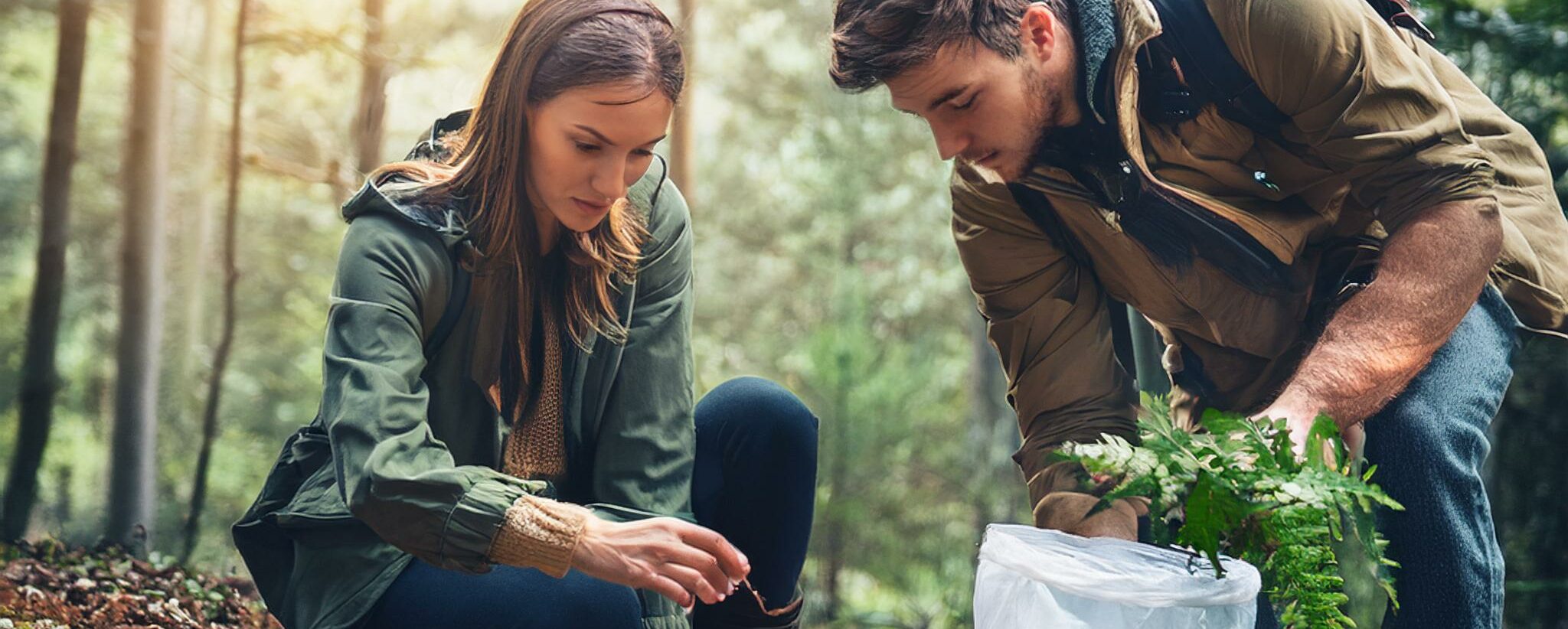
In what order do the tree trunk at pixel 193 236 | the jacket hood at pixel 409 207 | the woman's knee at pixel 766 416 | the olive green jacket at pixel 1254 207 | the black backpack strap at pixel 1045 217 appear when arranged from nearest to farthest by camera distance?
the jacket hood at pixel 409 207, the olive green jacket at pixel 1254 207, the woman's knee at pixel 766 416, the black backpack strap at pixel 1045 217, the tree trunk at pixel 193 236

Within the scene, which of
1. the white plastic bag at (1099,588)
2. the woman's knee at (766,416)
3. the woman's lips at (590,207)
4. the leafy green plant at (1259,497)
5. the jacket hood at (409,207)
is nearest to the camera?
the leafy green plant at (1259,497)

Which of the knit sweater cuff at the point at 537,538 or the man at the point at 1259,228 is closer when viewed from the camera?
the knit sweater cuff at the point at 537,538

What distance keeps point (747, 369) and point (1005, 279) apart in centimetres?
853

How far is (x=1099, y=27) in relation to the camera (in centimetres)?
244

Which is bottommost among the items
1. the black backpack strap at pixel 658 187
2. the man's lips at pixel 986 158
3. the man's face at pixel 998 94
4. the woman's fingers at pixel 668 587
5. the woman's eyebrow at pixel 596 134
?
the woman's fingers at pixel 668 587

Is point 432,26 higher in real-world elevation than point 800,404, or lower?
higher

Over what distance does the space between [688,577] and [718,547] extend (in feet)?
0.22

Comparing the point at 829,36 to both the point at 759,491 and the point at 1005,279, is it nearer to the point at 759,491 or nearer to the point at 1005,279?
the point at 1005,279

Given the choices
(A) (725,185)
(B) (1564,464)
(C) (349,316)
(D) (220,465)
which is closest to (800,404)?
(C) (349,316)

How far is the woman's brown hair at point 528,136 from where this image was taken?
2172mm

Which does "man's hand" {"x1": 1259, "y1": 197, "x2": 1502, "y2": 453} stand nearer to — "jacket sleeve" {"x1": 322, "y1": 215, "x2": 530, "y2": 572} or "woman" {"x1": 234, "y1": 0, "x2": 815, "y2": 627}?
"woman" {"x1": 234, "y1": 0, "x2": 815, "y2": 627}

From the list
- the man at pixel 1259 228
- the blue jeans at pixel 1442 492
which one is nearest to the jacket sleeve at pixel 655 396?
the man at pixel 1259 228

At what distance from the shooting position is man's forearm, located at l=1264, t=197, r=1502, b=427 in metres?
2.25

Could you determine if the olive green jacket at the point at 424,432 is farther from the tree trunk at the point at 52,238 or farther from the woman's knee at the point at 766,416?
the tree trunk at the point at 52,238
